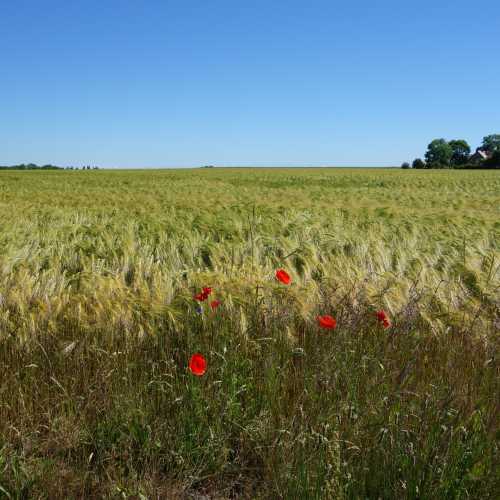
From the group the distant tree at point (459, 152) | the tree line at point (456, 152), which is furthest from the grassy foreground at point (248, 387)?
the distant tree at point (459, 152)

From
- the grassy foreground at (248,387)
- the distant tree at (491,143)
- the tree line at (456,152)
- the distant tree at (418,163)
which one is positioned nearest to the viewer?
the grassy foreground at (248,387)

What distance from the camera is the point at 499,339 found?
2.89m

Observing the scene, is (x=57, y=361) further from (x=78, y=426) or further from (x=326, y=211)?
(x=326, y=211)

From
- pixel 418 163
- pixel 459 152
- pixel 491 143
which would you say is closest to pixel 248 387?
pixel 418 163

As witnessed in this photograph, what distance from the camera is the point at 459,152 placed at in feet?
380

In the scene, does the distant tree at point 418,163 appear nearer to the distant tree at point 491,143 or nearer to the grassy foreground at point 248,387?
the distant tree at point 491,143

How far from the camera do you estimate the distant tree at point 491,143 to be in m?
118

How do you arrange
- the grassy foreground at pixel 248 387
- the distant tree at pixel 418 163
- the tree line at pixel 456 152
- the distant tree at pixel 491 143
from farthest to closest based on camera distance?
the distant tree at pixel 491 143 < the tree line at pixel 456 152 < the distant tree at pixel 418 163 < the grassy foreground at pixel 248 387

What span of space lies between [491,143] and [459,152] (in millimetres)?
9827

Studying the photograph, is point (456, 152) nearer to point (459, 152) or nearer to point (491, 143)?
point (459, 152)

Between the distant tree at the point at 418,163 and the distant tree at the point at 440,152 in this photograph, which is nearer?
the distant tree at the point at 418,163

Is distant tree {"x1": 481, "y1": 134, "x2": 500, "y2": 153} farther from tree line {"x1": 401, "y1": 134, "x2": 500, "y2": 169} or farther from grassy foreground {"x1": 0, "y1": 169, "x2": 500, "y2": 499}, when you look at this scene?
grassy foreground {"x1": 0, "y1": 169, "x2": 500, "y2": 499}

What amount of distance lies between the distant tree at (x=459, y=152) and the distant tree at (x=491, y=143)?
7.54 meters

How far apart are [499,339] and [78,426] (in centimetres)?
241
